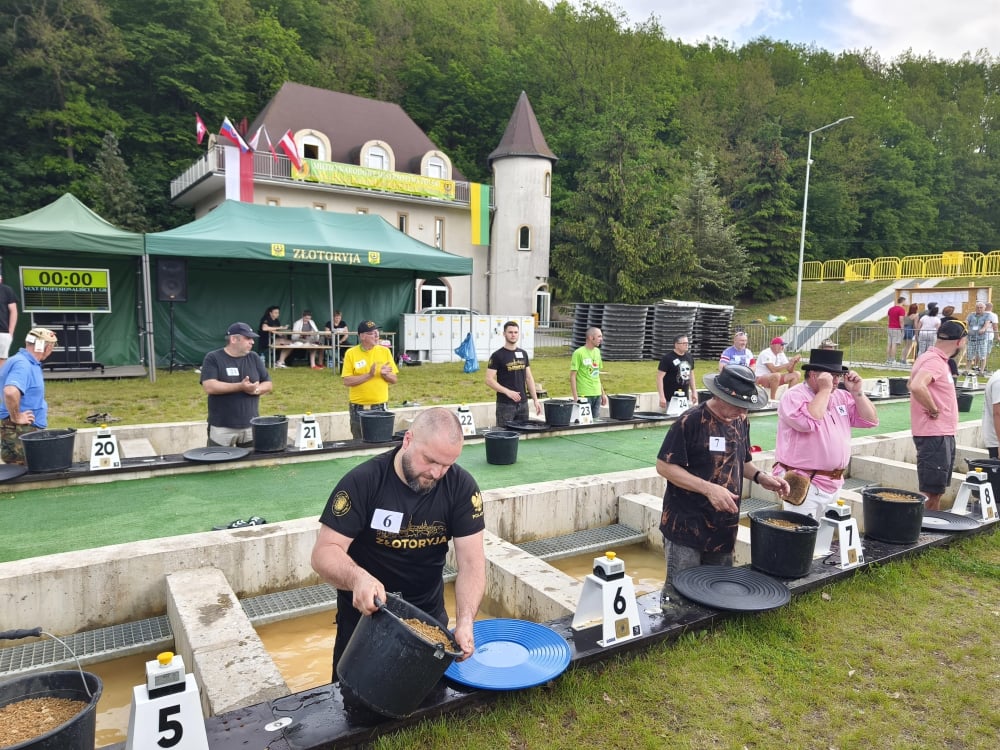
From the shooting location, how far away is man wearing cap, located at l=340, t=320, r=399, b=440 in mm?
7332

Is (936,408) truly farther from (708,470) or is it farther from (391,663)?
(391,663)

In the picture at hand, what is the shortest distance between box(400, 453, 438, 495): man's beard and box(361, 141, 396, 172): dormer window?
1104 inches

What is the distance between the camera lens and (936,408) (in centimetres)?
544

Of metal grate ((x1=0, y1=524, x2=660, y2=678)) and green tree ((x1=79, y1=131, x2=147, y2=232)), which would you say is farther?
green tree ((x1=79, y1=131, x2=147, y2=232))

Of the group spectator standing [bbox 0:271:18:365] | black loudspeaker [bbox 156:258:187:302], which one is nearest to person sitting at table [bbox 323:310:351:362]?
black loudspeaker [bbox 156:258:187:302]

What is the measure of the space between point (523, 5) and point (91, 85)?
113 feet

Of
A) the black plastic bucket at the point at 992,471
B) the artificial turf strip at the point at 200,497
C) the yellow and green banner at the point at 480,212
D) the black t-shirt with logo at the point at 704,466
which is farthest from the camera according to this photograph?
the yellow and green banner at the point at 480,212

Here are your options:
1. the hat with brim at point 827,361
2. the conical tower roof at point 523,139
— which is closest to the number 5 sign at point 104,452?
the hat with brim at point 827,361

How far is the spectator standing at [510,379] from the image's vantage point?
26.4ft

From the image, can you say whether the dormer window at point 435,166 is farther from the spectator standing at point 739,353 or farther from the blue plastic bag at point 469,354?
the spectator standing at point 739,353

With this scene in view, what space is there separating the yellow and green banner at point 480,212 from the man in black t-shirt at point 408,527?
29173mm

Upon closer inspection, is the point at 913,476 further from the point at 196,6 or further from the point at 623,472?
the point at 196,6

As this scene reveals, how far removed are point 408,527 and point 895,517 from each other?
411cm

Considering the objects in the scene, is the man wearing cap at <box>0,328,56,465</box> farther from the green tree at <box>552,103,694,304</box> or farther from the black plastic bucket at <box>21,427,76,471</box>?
the green tree at <box>552,103,694,304</box>
